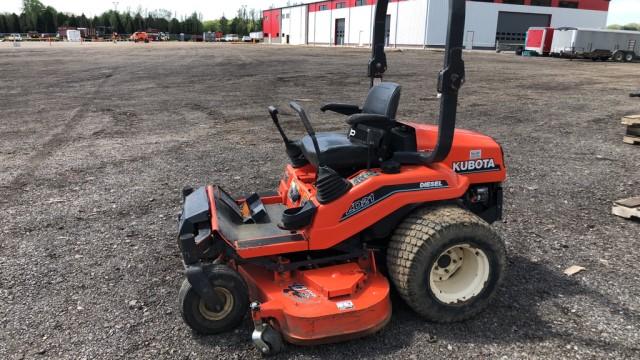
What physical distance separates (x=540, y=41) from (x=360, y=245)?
39028 mm

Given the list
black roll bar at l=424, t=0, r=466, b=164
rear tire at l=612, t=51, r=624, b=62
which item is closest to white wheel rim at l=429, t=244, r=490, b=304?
black roll bar at l=424, t=0, r=466, b=164

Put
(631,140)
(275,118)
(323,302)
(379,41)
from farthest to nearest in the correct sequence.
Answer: (631,140)
(379,41)
(275,118)
(323,302)

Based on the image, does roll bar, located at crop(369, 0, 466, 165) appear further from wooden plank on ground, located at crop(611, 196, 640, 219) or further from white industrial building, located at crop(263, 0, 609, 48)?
white industrial building, located at crop(263, 0, 609, 48)

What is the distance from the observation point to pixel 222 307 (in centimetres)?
307

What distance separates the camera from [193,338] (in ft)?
10.2

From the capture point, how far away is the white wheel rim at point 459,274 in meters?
3.20

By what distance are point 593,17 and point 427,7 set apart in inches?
965

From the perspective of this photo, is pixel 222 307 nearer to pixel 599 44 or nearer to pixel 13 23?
pixel 599 44

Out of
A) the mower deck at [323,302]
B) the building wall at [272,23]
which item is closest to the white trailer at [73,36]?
the building wall at [272,23]

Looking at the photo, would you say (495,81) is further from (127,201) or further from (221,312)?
(221,312)

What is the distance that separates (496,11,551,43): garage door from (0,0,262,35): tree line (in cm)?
7860

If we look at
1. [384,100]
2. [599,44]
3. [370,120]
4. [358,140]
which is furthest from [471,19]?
[370,120]

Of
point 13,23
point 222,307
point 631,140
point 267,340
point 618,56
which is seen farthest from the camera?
point 13,23

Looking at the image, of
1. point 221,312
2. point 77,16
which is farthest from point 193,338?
point 77,16
